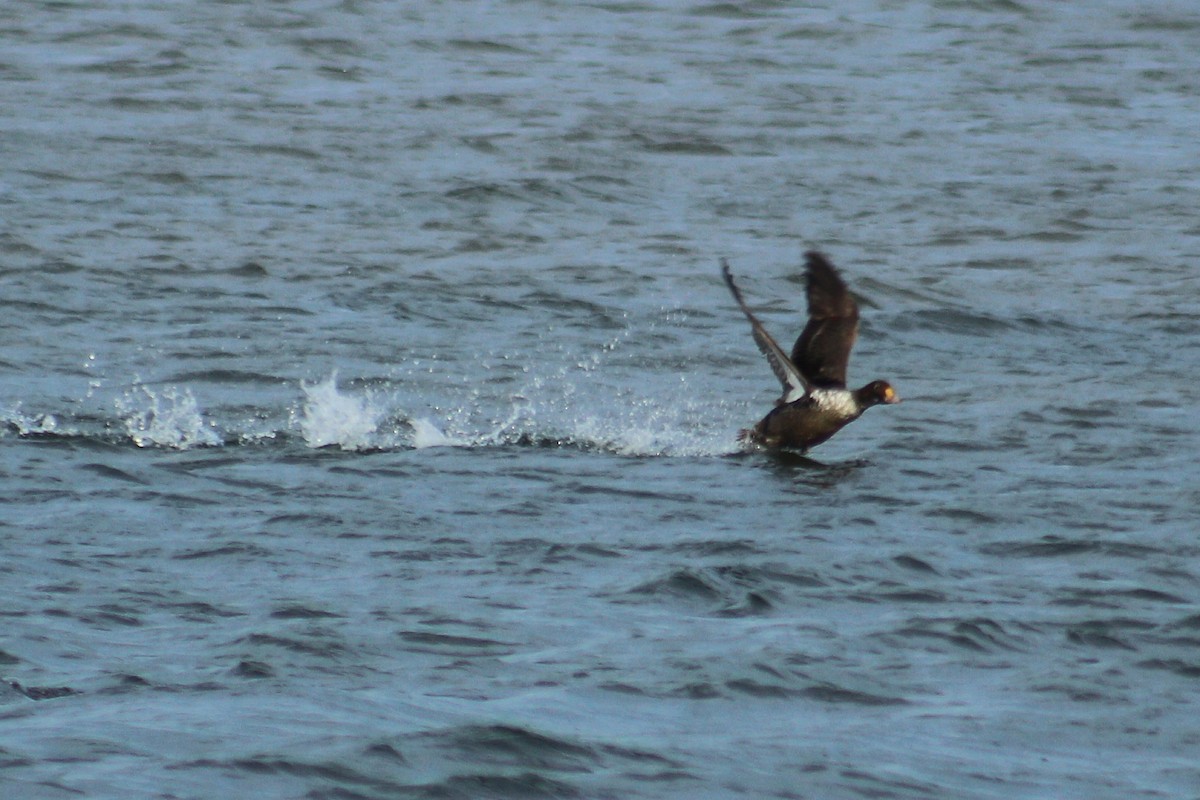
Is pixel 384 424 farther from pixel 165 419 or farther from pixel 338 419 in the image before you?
pixel 165 419

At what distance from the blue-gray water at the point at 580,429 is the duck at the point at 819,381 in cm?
22

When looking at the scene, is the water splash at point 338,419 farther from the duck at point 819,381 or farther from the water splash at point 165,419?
the duck at point 819,381

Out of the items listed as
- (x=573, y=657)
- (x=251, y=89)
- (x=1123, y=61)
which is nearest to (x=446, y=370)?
(x=573, y=657)

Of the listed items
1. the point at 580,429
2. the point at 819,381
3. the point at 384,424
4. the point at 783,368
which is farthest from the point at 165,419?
the point at 819,381

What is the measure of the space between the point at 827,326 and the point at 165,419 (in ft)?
9.66

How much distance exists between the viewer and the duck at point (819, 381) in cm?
1003

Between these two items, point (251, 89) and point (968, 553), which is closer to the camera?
point (968, 553)

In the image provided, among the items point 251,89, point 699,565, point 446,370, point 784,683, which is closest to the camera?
point 784,683

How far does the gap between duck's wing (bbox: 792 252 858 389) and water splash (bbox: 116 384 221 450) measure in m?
2.63

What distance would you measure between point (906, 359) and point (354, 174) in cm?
595

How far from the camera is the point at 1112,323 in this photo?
43.7ft

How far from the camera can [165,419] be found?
10078 mm

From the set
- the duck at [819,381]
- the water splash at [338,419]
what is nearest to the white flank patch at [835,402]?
the duck at [819,381]

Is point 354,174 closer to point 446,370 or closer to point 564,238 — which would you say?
point 564,238
